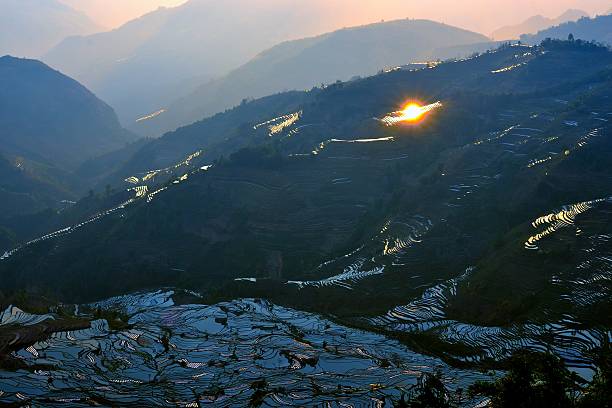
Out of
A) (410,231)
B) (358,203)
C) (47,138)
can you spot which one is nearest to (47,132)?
(47,138)

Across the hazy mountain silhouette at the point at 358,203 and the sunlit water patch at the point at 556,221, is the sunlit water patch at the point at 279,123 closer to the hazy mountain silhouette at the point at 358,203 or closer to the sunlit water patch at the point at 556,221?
the hazy mountain silhouette at the point at 358,203

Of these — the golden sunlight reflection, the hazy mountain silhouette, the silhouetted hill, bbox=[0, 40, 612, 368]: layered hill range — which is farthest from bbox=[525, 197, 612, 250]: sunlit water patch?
the silhouetted hill

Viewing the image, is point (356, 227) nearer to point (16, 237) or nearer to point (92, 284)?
point (92, 284)

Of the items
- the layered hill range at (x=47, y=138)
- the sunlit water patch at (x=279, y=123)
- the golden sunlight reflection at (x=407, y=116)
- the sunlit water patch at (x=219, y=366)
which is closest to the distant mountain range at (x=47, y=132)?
the layered hill range at (x=47, y=138)

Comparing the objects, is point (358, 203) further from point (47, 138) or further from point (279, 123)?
point (47, 138)

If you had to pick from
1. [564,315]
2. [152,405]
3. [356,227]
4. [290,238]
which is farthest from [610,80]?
[152,405]

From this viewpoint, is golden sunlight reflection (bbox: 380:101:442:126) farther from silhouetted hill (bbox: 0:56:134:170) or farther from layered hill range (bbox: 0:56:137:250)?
silhouetted hill (bbox: 0:56:134:170)
